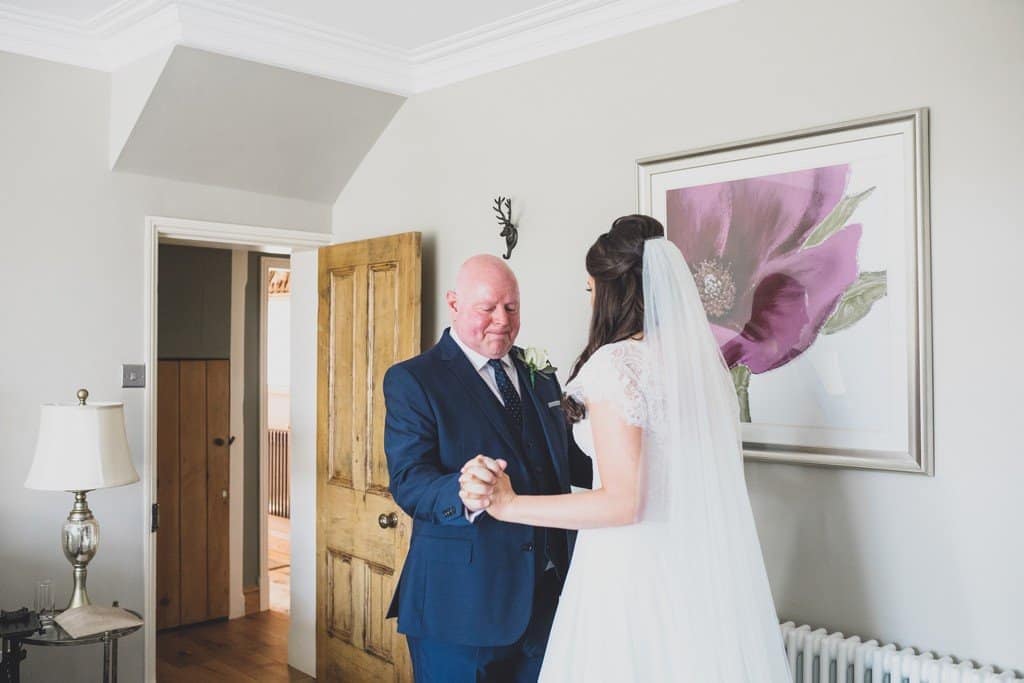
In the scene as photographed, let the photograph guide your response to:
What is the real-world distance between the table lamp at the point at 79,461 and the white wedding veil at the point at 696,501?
6.83 ft

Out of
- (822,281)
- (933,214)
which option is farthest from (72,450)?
(933,214)

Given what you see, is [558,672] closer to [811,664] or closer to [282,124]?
[811,664]

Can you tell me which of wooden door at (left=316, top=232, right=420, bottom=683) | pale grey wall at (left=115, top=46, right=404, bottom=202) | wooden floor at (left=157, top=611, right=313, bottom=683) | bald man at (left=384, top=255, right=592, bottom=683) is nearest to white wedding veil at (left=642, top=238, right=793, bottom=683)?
bald man at (left=384, top=255, right=592, bottom=683)

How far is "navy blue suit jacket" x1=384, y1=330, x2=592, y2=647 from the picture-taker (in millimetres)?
2215

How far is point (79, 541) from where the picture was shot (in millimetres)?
3109

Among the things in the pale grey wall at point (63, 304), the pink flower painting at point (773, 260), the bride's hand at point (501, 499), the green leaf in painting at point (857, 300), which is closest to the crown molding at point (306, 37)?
the pale grey wall at point (63, 304)

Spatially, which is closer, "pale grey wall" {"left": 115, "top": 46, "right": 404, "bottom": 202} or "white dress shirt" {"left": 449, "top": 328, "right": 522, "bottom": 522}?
"white dress shirt" {"left": 449, "top": 328, "right": 522, "bottom": 522}

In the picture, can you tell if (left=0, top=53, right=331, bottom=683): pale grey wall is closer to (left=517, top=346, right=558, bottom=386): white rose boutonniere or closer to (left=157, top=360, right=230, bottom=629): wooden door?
(left=157, top=360, right=230, bottom=629): wooden door

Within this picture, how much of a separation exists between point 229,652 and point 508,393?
3.06 m

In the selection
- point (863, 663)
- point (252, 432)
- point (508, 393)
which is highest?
point (508, 393)

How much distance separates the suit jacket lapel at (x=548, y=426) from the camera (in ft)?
7.72

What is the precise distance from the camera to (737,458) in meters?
1.90

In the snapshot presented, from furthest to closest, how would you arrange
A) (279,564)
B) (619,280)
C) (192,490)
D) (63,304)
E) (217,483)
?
(279,564) < (217,483) < (192,490) < (63,304) < (619,280)

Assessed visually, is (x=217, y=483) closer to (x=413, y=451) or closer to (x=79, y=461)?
(x=79, y=461)
